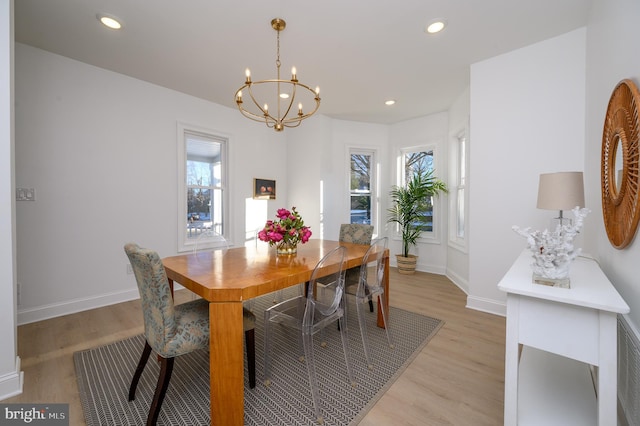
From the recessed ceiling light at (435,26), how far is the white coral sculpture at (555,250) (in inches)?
72.6

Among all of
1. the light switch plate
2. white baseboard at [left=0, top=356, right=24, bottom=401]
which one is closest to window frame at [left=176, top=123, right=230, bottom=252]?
the light switch plate

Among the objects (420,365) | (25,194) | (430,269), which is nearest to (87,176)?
(25,194)

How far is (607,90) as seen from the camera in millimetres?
1769

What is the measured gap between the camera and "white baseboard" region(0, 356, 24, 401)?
5.33 ft

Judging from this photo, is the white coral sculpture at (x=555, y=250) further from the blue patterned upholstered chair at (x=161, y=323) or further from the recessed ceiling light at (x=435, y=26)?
the recessed ceiling light at (x=435, y=26)

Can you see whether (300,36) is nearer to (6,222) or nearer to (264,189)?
(6,222)

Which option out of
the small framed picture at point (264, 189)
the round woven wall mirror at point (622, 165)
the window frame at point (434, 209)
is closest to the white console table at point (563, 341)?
the round woven wall mirror at point (622, 165)

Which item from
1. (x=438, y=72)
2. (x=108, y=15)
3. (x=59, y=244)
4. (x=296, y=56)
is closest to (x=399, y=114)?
(x=438, y=72)

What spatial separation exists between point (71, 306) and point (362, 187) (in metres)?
4.37

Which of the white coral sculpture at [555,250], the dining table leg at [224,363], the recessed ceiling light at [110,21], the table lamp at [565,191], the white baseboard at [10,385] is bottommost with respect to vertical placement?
the white baseboard at [10,385]

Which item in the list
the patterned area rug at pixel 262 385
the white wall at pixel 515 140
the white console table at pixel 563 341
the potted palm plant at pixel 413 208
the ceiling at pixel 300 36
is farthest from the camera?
the potted palm plant at pixel 413 208

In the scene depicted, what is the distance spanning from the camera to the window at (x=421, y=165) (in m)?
4.64

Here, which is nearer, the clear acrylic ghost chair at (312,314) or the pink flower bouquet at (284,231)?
the clear acrylic ghost chair at (312,314)

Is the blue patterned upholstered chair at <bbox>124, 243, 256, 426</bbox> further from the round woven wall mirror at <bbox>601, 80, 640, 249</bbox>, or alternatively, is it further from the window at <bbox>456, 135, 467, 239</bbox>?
the window at <bbox>456, 135, 467, 239</bbox>
